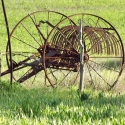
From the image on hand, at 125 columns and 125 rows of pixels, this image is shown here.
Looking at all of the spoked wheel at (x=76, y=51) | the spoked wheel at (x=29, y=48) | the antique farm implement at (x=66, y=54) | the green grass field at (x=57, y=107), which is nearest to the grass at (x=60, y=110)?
the green grass field at (x=57, y=107)

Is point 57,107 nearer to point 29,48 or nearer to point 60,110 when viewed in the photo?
point 60,110

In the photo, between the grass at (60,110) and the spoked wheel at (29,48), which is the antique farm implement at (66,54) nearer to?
the spoked wheel at (29,48)

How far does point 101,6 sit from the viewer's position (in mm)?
35312

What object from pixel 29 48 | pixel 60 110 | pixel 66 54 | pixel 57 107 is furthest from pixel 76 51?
pixel 29 48

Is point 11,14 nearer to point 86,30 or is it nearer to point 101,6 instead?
point 101,6

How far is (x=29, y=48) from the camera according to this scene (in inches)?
777

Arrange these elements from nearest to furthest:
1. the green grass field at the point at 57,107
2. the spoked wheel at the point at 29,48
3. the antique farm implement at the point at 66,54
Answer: the green grass field at the point at 57,107 < the antique farm implement at the point at 66,54 < the spoked wheel at the point at 29,48

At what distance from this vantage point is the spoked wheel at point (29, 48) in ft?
34.1

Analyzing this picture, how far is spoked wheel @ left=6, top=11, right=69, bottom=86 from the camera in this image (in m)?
10.4

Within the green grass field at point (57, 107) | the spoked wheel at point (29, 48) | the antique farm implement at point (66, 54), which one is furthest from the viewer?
the spoked wheel at point (29, 48)

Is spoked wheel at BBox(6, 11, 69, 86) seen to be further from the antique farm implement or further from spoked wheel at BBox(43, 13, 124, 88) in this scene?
spoked wheel at BBox(43, 13, 124, 88)

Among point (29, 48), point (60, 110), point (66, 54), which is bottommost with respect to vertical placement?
point (60, 110)

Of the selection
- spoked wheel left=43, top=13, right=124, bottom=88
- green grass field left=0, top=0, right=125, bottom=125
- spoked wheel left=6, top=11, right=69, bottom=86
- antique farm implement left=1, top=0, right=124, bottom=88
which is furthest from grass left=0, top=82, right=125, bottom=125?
spoked wheel left=6, top=11, right=69, bottom=86

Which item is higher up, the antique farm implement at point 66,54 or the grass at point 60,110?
the antique farm implement at point 66,54
